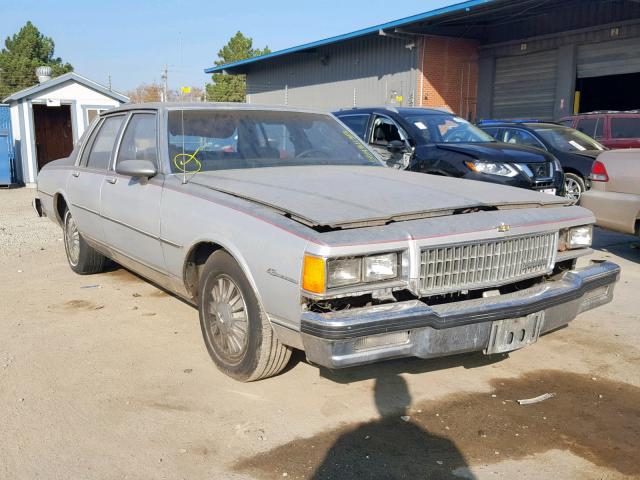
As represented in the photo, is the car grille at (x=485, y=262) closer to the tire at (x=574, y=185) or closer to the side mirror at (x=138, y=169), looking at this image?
the side mirror at (x=138, y=169)

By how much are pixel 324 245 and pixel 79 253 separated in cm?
415

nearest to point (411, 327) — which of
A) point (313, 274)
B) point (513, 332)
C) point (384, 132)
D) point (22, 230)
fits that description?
point (313, 274)

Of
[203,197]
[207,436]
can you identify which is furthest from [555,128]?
[207,436]

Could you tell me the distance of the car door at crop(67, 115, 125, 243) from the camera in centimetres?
520

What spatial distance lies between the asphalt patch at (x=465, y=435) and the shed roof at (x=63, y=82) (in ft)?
55.3

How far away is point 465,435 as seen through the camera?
3.11 meters

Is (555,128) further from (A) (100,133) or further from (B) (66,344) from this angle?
(B) (66,344)

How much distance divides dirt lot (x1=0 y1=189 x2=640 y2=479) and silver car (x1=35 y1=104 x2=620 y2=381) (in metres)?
0.39

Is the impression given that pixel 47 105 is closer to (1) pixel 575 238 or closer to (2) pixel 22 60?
(1) pixel 575 238

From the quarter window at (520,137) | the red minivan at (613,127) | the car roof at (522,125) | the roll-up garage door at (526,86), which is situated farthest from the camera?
the roll-up garage door at (526,86)

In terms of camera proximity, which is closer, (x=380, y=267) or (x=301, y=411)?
(x=380, y=267)

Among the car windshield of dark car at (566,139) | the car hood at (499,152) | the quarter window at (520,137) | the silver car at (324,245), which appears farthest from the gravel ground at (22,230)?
the car windshield of dark car at (566,139)

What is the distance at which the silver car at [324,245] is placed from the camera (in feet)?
9.61

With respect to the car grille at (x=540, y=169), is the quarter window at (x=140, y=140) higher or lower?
higher
